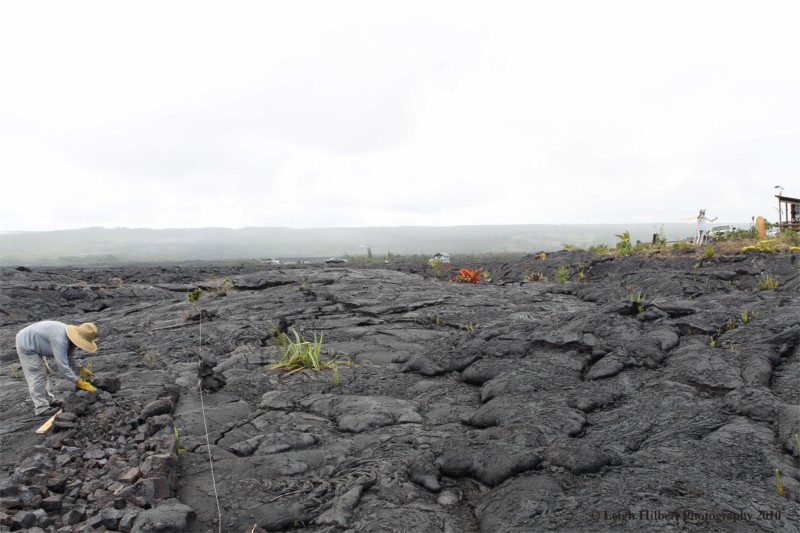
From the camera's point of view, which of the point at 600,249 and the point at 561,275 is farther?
the point at 600,249

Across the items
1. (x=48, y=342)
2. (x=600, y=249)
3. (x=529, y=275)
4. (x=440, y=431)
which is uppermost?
(x=600, y=249)

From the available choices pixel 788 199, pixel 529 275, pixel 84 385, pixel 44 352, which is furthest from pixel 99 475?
pixel 788 199

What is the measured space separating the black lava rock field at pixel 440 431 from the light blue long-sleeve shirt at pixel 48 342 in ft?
1.94

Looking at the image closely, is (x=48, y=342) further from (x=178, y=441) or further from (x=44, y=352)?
(x=178, y=441)

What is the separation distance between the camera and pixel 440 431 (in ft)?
15.8

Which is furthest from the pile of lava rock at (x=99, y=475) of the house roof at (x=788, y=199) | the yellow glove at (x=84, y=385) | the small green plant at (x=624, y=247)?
the house roof at (x=788, y=199)

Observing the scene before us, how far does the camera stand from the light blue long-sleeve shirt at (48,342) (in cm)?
555

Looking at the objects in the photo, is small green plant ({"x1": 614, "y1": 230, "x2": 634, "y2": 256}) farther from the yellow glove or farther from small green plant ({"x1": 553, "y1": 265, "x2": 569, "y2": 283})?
the yellow glove

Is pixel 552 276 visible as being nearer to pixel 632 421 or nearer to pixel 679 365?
pixel 679 365

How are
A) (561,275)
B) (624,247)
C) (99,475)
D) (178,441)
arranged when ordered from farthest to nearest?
1. (624,247)
2. (561,275)
3. (178,441)
4. (99,475)

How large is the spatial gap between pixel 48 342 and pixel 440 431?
16.9 feet

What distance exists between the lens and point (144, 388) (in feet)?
20.8

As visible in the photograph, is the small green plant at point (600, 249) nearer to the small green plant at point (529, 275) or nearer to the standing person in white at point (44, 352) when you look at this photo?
the small green plant at point (529, 275)

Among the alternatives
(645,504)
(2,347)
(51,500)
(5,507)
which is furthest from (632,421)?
(2,347)
